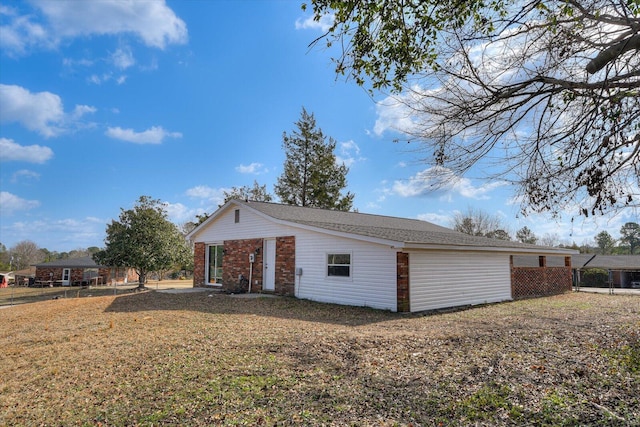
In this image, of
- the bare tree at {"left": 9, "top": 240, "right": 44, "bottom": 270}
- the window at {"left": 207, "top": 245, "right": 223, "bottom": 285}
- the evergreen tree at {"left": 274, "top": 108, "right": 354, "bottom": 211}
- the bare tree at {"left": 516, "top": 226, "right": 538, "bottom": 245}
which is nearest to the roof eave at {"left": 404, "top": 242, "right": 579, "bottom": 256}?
the window at {"left": 207, "top": 245, "right": 223, "bottom": 285}

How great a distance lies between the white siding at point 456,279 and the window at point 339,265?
2.09 meters

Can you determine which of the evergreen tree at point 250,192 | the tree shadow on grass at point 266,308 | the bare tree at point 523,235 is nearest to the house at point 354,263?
the tree shadow on grass at point 266,308

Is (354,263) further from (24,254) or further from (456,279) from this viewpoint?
(24,254)

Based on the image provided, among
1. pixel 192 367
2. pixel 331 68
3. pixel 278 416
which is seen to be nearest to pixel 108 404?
pixel 192 367

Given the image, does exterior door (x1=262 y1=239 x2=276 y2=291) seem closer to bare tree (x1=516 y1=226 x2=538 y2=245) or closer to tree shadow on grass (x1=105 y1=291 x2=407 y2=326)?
tree shadow on grass (x1=105 y1=291 x2=407 y2=326)

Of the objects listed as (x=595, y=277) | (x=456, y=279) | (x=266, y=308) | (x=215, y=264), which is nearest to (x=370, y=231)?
(x=456, y=279)

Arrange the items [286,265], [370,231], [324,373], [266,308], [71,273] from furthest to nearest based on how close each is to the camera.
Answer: [71,273] < [286,265] < [370,231] < [266,308] < [324,373]

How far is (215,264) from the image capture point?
1773cm

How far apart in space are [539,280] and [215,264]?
15.0 meters

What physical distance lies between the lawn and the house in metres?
2.28

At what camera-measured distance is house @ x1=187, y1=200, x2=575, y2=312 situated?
10.5 m

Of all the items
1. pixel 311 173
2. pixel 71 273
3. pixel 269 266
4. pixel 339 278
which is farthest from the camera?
pixel 71 273

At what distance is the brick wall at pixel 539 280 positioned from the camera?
1508cm

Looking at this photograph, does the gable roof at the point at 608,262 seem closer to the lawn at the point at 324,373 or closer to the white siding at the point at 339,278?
the lawn at the point at 324,373
